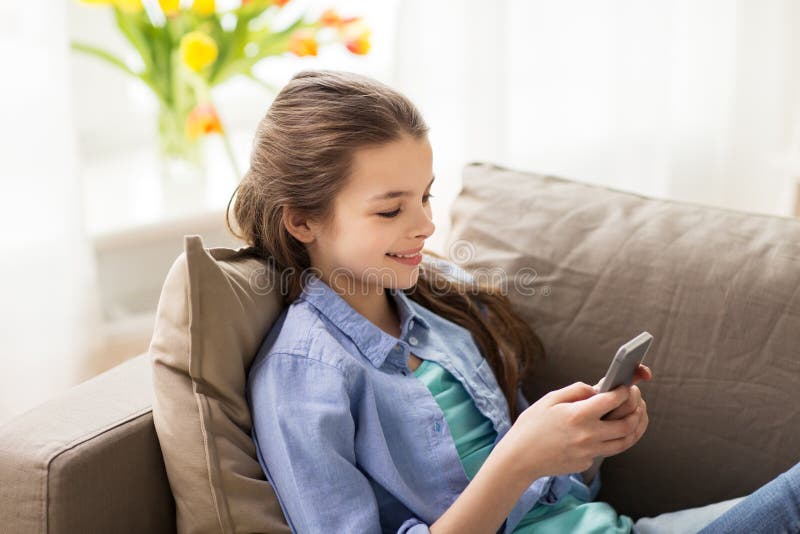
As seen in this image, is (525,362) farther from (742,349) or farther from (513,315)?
(742,349)

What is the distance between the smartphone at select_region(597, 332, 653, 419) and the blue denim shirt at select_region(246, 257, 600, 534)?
0.22 meters

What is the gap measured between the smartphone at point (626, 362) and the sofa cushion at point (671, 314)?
12.0 inches

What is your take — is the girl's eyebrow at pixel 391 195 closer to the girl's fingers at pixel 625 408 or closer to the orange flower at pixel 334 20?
the girl's fingers at pixel 625 408

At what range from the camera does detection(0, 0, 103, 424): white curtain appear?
5.42 ft

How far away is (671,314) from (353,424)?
0.52 meters

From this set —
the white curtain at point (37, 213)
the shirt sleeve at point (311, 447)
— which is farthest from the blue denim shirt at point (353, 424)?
the white curtain at point (37, 213)

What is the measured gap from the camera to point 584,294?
1.43m

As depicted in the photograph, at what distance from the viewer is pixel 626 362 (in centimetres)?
104

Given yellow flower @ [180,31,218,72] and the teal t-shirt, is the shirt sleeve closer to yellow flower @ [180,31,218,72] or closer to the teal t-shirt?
the teal t-shirt

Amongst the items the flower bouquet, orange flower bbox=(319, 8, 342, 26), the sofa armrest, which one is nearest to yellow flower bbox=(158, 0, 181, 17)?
the flower bouquet

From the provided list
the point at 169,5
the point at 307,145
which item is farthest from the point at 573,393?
the point at 169,5

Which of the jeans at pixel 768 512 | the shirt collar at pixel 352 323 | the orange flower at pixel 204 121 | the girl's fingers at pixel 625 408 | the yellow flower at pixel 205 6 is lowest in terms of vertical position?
the jeans at pixel 768 512

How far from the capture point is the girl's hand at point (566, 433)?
3.51 ft

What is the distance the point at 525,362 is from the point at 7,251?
90 cm
